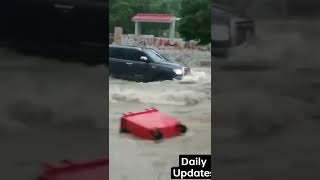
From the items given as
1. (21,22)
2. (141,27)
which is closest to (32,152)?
(21,22)

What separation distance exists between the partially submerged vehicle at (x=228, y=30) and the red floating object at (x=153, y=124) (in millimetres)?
465

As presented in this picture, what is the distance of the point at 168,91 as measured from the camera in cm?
278

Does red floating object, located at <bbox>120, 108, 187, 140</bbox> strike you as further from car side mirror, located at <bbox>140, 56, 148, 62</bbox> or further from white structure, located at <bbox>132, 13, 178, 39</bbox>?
white structure, located at <bbox>132, 13, 178, 39</bbox>

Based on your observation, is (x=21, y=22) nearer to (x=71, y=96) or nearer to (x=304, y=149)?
(x=71, y=96)

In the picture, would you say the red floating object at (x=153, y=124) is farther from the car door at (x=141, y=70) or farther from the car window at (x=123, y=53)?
the car window at (x=123, y=53)

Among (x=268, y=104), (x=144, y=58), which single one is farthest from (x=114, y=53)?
(x=268, y=104)

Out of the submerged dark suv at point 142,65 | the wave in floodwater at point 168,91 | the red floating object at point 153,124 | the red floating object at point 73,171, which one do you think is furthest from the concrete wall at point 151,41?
the red floating object at point 73,171

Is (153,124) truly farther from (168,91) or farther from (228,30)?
(228,30)

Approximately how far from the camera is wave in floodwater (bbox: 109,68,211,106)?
2.76 metres

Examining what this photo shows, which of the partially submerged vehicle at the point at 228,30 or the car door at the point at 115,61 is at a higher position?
the partially submerged vehicle at the point at 228,30

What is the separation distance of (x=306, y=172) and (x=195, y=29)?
1.09 metres

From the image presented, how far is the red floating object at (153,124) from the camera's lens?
276 centimetres

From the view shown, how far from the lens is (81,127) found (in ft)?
9.20

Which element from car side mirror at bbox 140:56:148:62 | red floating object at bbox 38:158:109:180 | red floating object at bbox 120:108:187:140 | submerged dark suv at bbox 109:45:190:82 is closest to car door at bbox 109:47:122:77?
submerged dark suv at bbox 109:45:190:82
